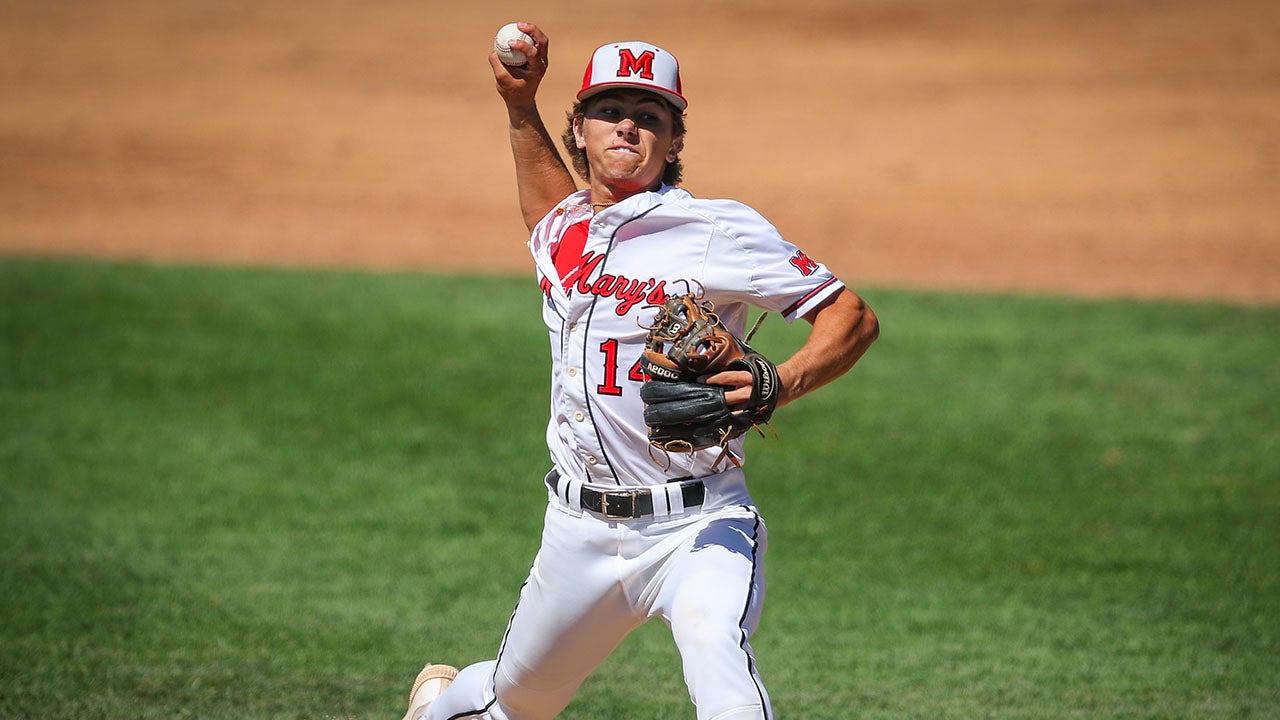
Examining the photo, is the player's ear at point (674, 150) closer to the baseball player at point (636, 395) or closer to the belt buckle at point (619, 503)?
the baseball player at point (636, 395)

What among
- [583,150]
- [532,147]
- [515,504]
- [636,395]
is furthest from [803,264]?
[515,504]

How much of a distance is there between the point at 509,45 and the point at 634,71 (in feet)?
2.18

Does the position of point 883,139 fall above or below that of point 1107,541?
above

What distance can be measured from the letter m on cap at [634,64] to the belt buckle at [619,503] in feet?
3.87

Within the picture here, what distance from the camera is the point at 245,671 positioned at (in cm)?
584

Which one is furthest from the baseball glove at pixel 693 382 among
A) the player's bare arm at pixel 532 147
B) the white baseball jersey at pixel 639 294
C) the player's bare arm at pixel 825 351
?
the player's bare arm at pixel 532 147

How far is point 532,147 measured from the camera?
15.2 ft

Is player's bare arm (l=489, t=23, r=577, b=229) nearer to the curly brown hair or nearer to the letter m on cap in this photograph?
the curly brown hair

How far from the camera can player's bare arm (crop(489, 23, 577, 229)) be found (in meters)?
4.60

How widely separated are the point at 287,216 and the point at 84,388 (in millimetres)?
7388

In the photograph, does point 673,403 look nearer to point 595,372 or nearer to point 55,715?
point 595,372

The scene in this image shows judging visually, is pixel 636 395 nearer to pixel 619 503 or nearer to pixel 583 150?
pixel 619 503

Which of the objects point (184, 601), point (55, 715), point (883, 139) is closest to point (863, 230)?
point (883, 139)

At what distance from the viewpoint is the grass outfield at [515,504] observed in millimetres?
5930
